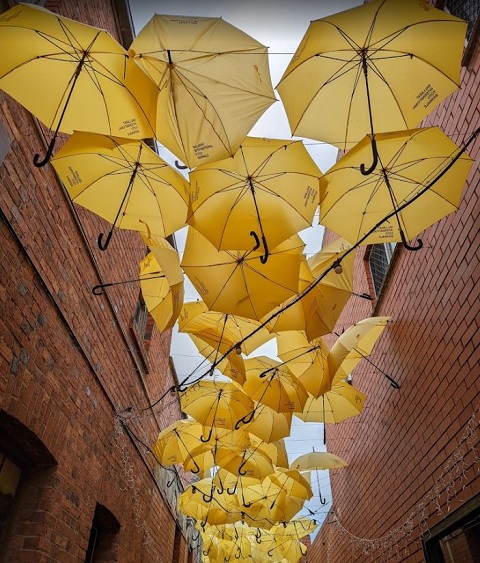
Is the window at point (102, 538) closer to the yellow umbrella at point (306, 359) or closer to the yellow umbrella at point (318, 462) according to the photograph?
the yellow umbrella at point (306, 359)

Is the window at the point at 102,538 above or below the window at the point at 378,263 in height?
below

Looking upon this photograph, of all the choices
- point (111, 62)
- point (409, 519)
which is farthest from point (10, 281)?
point (409, 519)

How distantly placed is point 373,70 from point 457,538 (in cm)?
414

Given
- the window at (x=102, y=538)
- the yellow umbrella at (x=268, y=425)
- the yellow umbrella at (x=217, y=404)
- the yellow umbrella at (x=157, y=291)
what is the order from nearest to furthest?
the yellow umbrella at (x=157, y=291) → the window at (x=102, y=538) → the yellow umbrella at (x=217, y=404) → the yellow umbrella at (x=268, y=425)

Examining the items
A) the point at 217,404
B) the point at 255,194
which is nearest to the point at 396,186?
the point at 255,194

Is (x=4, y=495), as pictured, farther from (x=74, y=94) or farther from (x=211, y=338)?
(x=74, y=94)

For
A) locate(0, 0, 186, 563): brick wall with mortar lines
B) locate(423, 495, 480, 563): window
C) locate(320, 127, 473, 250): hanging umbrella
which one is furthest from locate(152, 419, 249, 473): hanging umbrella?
locate(320, 127, 473, 250): hanging umbrella

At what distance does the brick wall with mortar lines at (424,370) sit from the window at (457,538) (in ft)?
0.31

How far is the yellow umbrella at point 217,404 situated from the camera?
554cm

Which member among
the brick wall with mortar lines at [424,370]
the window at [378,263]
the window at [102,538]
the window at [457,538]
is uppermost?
the window at [378,263]

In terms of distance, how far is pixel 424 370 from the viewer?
4.48m

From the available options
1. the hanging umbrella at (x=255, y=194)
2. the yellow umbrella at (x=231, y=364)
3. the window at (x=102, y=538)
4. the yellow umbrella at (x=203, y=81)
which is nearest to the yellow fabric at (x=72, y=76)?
the yellow umbrella at (x=203, y=81)

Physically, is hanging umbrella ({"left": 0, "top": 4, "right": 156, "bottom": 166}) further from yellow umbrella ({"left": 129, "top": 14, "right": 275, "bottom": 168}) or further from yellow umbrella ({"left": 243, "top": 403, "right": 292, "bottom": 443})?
yellow umbrella ({"left": 243, "top": 403, "right": 292, "bottom": 443})

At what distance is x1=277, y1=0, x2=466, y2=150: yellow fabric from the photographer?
101 inches
